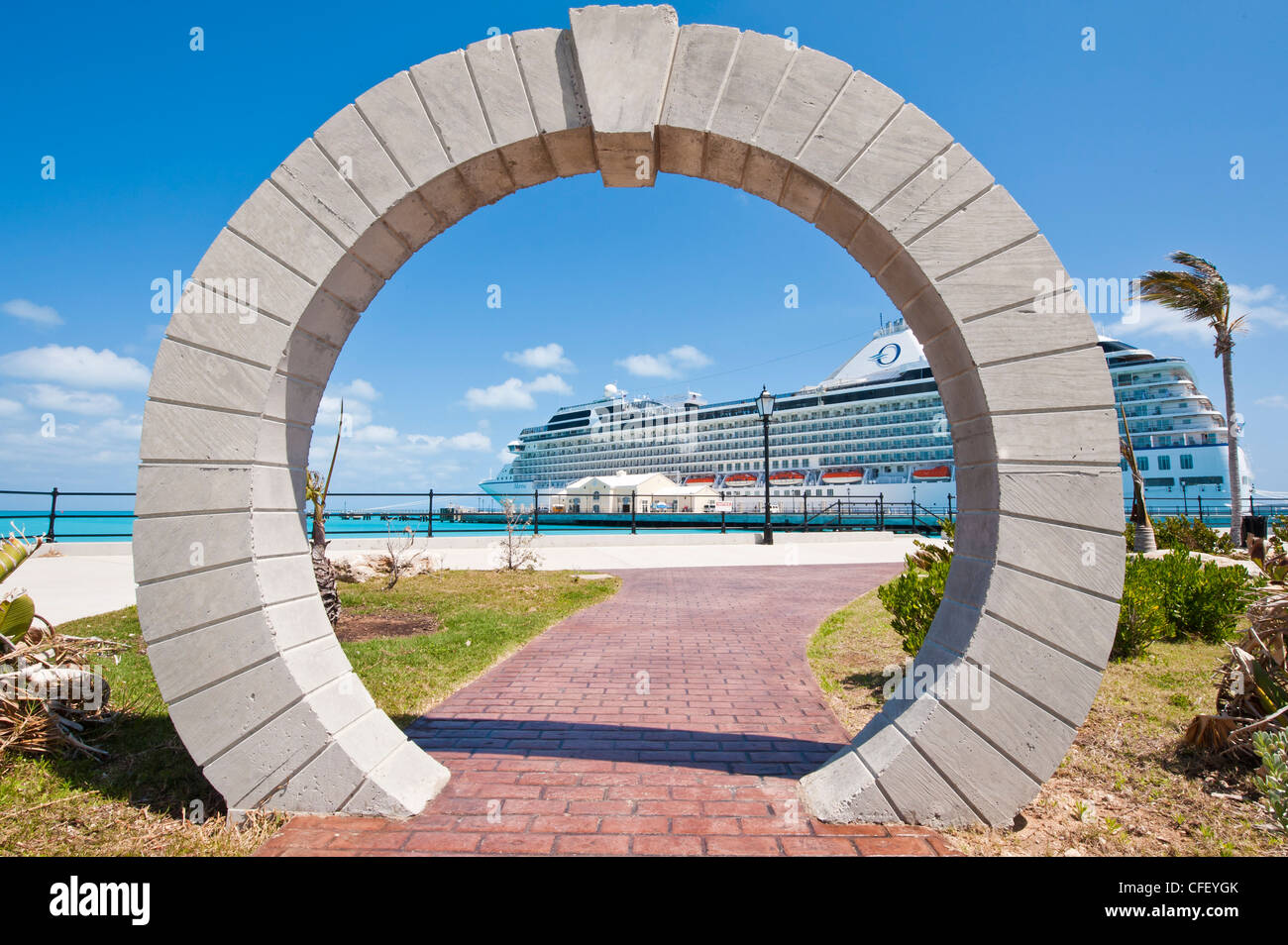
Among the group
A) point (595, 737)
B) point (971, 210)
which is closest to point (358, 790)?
point (595, 737)

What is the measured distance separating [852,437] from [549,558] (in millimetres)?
40520

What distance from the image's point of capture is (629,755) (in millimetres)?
3605

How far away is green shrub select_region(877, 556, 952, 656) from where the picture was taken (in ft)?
17.4

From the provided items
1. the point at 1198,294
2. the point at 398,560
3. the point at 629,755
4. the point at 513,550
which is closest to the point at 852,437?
the point at 1198,294

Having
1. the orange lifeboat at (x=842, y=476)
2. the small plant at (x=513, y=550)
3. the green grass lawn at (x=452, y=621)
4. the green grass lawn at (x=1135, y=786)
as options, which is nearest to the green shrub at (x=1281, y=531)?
the green grass lawn at (x=1135, y=786)

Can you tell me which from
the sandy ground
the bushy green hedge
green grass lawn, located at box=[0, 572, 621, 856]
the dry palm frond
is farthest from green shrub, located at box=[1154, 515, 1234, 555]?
the dry palm frond

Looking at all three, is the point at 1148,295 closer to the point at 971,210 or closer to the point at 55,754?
the point at 971,210

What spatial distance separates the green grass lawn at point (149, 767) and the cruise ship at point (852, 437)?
27694 millimetres

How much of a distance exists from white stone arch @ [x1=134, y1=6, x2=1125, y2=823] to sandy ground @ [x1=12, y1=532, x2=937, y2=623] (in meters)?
6.24

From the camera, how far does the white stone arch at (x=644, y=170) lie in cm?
276

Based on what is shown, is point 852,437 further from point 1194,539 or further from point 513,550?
point 513,550

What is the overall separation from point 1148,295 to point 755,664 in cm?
1582

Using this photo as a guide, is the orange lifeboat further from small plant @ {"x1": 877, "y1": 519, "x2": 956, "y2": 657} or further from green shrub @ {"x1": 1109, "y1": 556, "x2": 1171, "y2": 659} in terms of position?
small plant @ {"x1": 877, "y1": 519, "x2": 956, "y2": 657}
